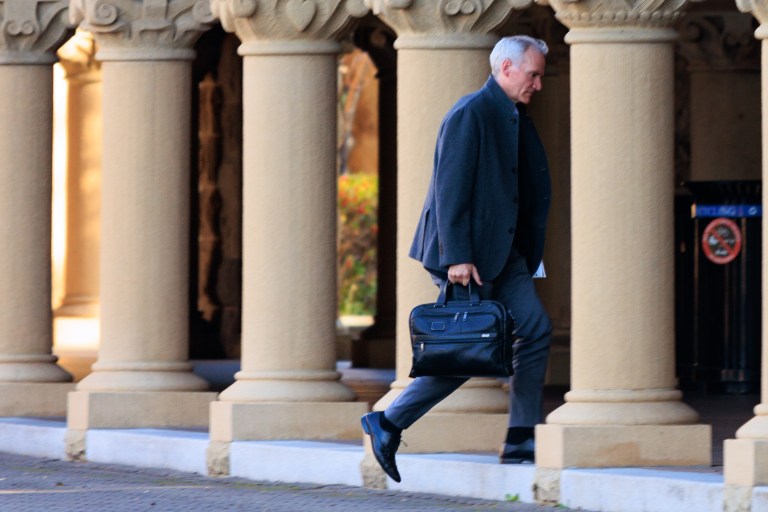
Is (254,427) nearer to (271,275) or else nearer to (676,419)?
(271,275)

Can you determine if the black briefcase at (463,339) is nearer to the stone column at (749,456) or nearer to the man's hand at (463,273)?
the man's hand at (463,273)

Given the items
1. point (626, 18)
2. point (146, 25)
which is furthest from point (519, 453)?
point (146, 25)

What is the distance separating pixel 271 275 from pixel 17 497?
1.99 meters

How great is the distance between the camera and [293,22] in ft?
38.6

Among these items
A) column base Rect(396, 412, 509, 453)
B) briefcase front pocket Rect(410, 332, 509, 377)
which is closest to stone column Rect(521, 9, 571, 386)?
column base Rect(396, 412, 509, 453)

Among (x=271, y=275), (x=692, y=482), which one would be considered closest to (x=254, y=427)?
(x=271, y=275)

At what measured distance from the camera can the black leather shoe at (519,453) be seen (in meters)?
10.1

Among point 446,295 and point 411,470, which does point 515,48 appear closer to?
point 446,295

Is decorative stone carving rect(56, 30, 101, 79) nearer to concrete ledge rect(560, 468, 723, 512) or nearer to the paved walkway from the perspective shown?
the paved walkway

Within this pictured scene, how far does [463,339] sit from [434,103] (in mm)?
2050

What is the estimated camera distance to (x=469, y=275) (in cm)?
944

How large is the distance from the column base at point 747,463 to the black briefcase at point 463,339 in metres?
0.98

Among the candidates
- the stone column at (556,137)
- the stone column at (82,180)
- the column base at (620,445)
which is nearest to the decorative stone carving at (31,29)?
the stone column at (556,137)

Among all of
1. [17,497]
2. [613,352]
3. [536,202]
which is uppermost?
[536,202]
